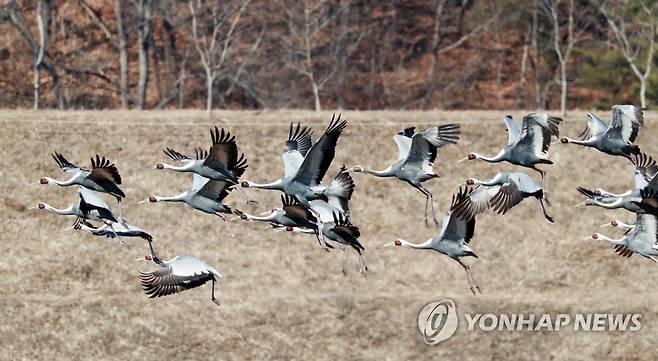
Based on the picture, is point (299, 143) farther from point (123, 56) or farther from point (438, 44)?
point (438, 44)

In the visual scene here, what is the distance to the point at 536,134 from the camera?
37.6 metres

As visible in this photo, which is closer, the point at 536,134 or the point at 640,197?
the point at 640,197

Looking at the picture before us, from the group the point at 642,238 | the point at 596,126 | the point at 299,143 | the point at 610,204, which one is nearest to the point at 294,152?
the point at 299,143

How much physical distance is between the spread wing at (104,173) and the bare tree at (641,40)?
48.5 m

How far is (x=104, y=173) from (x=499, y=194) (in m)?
8.71

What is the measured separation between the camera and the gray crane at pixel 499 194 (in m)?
35.1

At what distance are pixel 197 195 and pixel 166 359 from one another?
1188 cm

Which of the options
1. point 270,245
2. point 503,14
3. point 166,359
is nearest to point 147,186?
point 270,245

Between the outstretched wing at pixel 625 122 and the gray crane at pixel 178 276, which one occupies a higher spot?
the outstretched wing at pixel 625 122

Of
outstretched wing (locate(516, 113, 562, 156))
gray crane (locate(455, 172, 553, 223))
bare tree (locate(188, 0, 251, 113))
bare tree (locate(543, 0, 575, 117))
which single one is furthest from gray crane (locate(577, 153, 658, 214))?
bare tree (locate(543, 0, 575, 117))

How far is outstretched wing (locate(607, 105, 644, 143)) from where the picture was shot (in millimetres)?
37000

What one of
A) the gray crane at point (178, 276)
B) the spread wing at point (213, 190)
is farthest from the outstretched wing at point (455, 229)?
the gray crane at point (178, 276)

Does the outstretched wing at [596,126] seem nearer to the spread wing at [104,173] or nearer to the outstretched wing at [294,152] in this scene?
the outstretched wing at [294,152]

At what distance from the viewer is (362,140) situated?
63.3 meters
